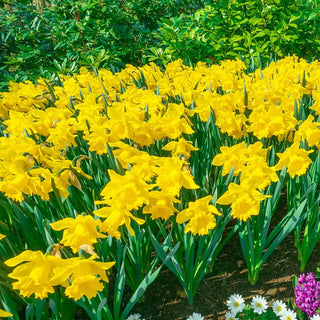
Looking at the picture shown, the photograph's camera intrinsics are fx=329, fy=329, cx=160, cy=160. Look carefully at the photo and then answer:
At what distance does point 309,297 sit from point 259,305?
0.22 meters

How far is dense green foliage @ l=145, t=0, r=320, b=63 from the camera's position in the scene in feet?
12.0

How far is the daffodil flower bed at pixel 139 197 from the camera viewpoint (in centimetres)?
111

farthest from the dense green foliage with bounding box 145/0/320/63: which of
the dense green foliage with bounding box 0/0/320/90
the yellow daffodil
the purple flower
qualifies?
the yellow daffodil

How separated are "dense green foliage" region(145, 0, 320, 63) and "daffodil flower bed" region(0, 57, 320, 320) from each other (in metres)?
1.64

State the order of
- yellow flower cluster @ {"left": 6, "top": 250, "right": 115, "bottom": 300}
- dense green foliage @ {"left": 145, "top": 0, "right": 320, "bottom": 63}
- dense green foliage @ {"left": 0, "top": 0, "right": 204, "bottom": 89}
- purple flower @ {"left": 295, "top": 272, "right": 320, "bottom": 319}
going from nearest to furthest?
yellow flower cluster @ {"left": 6, "top": 250, "right": 115, "bottom": 300}, purple flower @ {"left": 295, "top": 272, "right": 320, "bottom": 319}, dense green foliage @ {"left": 145, "top": 0, "right": 320, "bottom": 63}, dense green foliage @ {"left": 0, "top": 0, "right": 204, "bottom": 89}

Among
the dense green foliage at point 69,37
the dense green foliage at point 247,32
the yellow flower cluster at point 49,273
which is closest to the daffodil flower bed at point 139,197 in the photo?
the yellow flower cluster at point 49,273

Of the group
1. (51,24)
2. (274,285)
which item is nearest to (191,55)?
(51,24)

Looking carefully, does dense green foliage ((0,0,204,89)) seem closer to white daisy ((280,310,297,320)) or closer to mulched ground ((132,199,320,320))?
mulched ground ((132,199,320,320))

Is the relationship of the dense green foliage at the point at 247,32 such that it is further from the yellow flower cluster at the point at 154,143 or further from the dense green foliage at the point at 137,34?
the yellow flower cluster at the point at 154,143

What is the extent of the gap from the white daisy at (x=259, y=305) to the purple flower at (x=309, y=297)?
144 mm

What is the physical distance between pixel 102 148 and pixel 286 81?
1.38 m

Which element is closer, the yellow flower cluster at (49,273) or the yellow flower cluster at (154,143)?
the yellow flower cluster at (49,273)

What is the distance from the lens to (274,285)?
1619mm

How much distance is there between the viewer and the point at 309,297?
137cm
